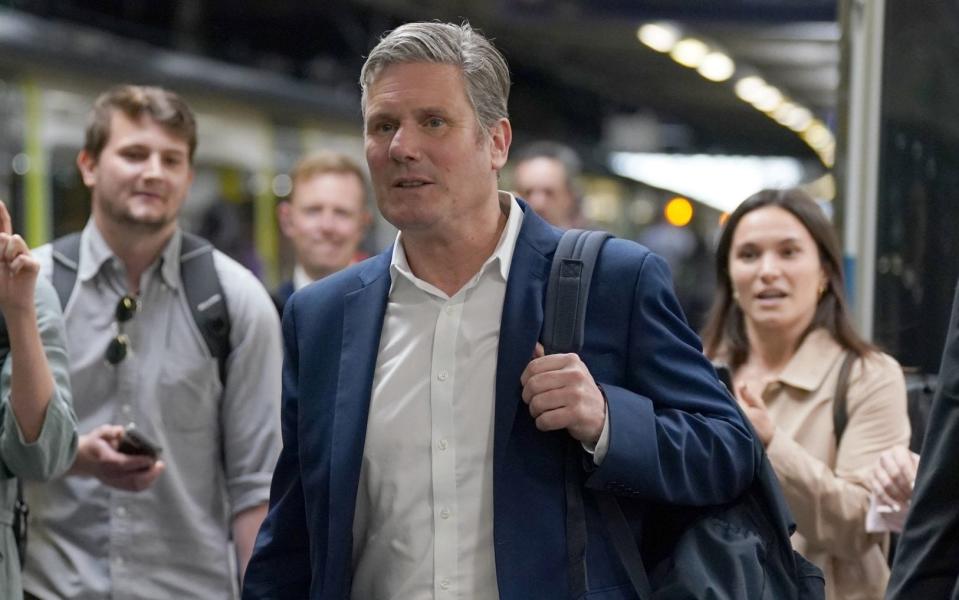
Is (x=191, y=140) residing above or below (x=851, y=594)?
above

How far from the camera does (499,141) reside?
3.06 meters

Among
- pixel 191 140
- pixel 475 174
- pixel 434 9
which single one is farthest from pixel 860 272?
pixel 434 9

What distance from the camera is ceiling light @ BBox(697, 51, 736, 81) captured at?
22672 mm

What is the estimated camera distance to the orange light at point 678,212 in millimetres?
33281

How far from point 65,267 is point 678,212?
30.4 meters

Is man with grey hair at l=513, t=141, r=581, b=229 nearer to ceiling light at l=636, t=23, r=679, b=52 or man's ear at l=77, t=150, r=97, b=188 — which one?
man's ear at l=77, t=150, r=97, b=188

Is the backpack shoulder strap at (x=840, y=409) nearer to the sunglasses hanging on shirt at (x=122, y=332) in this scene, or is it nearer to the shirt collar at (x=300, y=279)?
the sunglasses hanging on shirt at (x=122, y=332)

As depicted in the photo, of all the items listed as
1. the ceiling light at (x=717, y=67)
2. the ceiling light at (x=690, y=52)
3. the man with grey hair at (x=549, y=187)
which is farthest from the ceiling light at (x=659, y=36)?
the man with grey hair at (x=549, y=187)

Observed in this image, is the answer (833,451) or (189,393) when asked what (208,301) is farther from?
(833,451)

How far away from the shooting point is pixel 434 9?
77.3ft

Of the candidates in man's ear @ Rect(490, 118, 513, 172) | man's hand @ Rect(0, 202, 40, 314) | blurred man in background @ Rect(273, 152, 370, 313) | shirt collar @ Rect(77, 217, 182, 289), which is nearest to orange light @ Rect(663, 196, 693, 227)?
blurred man in background @ Rect(273, 152, 370, 313)

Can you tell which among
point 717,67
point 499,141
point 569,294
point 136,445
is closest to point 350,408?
point 569,294

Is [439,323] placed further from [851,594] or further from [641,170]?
[641,170]

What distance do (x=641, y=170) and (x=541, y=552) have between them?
2917 cm
